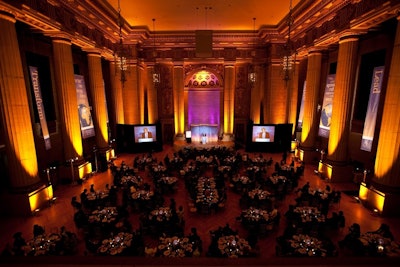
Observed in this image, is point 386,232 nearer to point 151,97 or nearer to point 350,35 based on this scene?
point 350,35

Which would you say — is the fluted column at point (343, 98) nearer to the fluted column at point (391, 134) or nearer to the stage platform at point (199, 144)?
the fluted column at point (391, 134)

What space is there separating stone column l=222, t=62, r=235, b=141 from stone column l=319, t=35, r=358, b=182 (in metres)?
8.23

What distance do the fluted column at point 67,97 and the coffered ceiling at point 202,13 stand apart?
3214 mm

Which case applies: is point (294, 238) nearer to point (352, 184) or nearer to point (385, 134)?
point (385, 134)

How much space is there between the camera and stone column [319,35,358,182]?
9398 mm

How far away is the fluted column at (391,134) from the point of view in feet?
23.0

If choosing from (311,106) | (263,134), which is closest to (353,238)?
(311,106)

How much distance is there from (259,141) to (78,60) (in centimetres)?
1253

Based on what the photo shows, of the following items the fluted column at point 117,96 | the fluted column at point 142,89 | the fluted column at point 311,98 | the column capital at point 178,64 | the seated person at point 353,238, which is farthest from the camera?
the column capital at point 178,64

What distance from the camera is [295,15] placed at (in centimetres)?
1145

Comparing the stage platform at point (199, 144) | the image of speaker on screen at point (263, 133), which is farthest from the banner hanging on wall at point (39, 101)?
the image of speaker on screen at point (263, 133)

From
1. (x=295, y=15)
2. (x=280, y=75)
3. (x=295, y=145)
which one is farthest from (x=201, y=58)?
(x=295, y=145)

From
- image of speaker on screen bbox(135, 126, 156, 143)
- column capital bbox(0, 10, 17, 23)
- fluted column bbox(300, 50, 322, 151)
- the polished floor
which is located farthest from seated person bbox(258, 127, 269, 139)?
column capital bbox(0, 10, 17, 23)

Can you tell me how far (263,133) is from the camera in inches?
632
